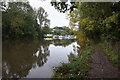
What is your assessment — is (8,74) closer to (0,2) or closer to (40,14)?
(0,2)

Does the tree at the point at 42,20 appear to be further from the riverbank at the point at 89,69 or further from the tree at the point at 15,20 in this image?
the riverbank at the point at 89,69

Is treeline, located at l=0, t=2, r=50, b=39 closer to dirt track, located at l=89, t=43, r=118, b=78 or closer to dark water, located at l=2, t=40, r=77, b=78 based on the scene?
dark water, located at l=2, t=40, r=77, b=78

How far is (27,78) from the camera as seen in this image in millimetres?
4855

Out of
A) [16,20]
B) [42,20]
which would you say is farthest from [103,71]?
[42,20]

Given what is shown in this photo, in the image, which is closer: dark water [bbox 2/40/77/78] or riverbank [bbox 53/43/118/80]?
riverbank [bbox 53/43/118/80]

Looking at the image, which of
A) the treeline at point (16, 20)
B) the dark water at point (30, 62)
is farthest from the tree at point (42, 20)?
the dark water at point (30, 62)

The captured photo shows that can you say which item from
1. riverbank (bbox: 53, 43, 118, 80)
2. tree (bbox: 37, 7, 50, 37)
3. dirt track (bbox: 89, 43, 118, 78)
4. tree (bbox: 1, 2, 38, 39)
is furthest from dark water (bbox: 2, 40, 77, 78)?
tree (bbox: 37, 7, 50, 37)

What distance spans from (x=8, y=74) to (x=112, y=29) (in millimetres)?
5155

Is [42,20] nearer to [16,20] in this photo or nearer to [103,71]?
[16,20]

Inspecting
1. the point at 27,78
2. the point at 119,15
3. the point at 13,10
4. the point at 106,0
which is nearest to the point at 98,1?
the point at 106,0

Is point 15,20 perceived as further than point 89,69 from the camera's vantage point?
Yes

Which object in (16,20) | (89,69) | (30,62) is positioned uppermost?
(16,20)

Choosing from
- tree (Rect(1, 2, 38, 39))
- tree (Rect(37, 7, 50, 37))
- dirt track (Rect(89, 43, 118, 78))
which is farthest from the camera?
tree (Rect(37, 7, 50, 37))

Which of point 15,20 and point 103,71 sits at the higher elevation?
point 15,20
